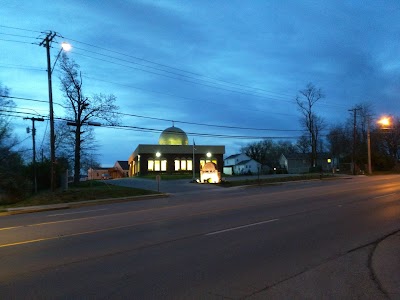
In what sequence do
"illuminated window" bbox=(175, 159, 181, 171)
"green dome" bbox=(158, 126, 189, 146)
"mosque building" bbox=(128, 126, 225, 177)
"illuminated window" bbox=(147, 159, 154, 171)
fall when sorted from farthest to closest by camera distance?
"green dome" bbox=(158, 126, 189, 146) < "illuminated window" bbox=(175, 159, 181, 171) < "illuminated window" bbox=(147, 159, 154, 171) < "mosque building" bbox=(128, 126, 225, 177)

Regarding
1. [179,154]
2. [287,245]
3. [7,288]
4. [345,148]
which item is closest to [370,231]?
[287,245]

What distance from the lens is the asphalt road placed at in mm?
5816

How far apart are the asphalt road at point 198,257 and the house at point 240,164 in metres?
77.6

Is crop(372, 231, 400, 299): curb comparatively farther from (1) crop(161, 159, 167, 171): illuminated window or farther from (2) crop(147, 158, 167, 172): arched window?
(1) crop(161, 159, 167, 171): illuminated window

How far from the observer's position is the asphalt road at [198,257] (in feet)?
19.1

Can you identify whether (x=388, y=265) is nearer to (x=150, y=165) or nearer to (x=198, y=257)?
(x=198, y=257)

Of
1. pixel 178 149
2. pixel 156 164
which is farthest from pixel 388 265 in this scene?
pixel 156 164

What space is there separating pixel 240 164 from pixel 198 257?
95400 millimetres

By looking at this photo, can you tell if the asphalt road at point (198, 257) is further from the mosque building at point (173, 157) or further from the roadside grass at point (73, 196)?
the mosque building at point (173, 157)

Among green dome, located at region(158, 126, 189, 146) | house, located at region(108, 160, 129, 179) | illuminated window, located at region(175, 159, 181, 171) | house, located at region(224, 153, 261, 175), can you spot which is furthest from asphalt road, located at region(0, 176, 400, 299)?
house, located at region(108, 160, 129, 179)

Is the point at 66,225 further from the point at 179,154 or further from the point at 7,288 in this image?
the point at 179,154

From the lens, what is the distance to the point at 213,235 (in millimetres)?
10289

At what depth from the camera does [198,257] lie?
7828mm

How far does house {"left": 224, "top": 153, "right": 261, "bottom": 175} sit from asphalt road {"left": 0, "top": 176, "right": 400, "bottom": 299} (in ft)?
255
